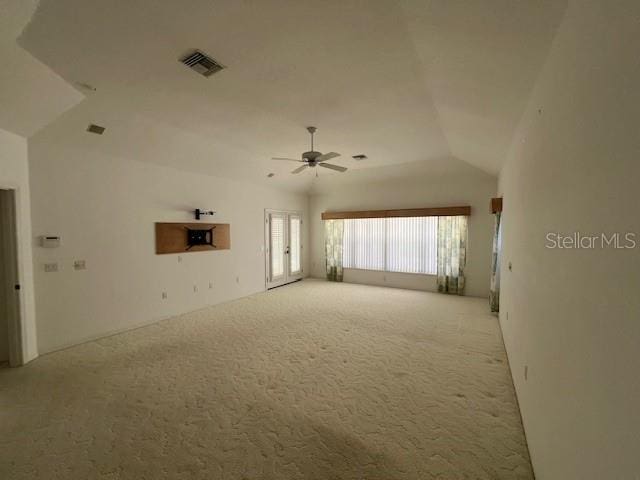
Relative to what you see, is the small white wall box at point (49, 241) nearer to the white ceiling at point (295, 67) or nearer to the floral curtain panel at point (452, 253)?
the white ceiling at point (295, 67)

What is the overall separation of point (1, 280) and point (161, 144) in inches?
101

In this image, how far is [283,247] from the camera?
25.9ft

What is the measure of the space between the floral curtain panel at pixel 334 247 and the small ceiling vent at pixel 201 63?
5917mm

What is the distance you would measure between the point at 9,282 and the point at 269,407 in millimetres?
3396

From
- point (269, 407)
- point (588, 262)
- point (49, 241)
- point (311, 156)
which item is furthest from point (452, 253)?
point (49, 241)

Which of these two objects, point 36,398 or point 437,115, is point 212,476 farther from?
point 437,115

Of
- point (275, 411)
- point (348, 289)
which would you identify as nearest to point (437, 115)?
point (275, 411)

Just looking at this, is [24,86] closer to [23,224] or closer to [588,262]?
[23,224]

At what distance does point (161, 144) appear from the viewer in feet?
14.2

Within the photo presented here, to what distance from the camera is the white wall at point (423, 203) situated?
6.26m

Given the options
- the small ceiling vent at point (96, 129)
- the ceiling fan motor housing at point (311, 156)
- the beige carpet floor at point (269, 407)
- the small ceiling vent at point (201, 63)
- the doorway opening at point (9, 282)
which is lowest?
the beige carpet floor at point (269, 407)

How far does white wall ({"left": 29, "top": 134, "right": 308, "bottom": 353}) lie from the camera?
360 centimetres

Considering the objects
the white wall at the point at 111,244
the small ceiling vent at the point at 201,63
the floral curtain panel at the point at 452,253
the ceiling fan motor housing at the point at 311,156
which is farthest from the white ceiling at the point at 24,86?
the floral curtain panel at the point at 452,253

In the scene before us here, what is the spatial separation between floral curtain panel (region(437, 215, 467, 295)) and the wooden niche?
495 centimetres
